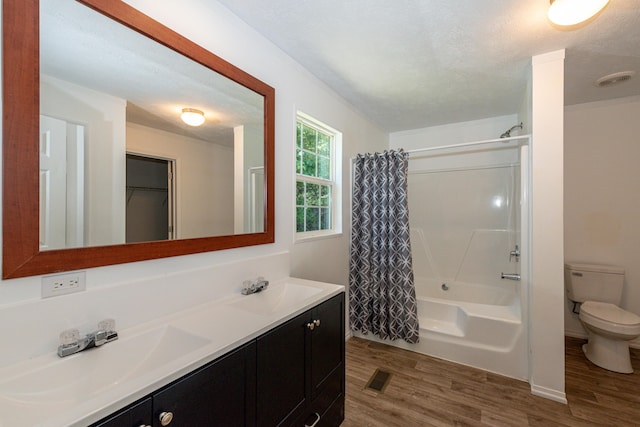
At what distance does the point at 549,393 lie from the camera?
1.92 m

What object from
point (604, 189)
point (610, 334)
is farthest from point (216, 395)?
point (604, 189)

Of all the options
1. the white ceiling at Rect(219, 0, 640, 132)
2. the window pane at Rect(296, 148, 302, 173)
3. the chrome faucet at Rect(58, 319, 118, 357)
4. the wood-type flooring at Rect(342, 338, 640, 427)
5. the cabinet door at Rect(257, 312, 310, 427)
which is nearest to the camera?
the chrome faucet at Rect(58, 319, 118, 357)

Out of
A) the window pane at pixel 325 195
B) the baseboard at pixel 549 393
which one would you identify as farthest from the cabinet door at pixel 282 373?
the baseboard at pixel 549 393

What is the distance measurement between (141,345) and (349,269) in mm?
2059

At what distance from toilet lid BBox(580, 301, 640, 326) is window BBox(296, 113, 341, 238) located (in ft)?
7.51

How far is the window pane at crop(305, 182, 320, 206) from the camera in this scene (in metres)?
2.39

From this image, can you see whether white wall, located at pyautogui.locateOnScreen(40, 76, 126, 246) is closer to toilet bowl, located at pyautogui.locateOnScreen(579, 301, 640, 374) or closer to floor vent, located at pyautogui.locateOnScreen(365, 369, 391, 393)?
floor vent, located at pyautogui.locateOnScreen(365, 369, 391, 393)

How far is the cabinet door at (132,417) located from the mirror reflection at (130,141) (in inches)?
24.6

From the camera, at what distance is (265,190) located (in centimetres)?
179

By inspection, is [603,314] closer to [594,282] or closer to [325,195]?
[594,282]

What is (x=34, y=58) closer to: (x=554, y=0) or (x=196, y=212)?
(x=196, y=212)

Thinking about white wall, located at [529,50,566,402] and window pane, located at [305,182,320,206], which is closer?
white wall, located at [529,50,566,402]

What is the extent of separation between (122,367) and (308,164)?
184 cm

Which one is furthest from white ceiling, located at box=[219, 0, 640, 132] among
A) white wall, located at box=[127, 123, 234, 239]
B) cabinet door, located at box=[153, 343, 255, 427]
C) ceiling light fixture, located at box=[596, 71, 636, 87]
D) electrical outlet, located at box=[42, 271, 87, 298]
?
cabinet door, located at box=[153, 343, 255, 427]
